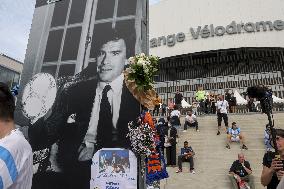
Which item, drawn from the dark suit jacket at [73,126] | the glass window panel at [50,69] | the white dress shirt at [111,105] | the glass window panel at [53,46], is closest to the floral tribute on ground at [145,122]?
the dark suit jacket at [73,126]

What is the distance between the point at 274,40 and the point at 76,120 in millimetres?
21442

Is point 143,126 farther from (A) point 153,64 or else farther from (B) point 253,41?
(B) point 253,41

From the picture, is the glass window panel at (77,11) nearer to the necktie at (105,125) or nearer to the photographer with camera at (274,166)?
the necktie at (105,125)

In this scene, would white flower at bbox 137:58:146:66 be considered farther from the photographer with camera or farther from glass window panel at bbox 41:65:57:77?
the photographer with camera

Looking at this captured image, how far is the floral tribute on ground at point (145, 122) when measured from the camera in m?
5.91

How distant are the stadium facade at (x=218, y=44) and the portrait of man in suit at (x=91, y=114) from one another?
60.4 ft

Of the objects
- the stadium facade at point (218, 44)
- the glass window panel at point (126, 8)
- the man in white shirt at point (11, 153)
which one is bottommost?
the man in white shirt at point (11, 153)

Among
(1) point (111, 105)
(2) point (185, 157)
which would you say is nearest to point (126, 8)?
(1) point (111, 105)

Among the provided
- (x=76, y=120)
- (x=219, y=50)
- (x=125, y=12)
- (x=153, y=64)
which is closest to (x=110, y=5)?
(x=125, y=12)

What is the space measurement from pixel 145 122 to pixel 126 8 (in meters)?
2.30

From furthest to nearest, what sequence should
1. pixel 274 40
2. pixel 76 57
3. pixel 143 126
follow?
pixel 274 40 → pixel 76 57 → pixel 143 126

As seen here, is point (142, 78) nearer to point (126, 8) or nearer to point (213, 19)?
point (126, 8)

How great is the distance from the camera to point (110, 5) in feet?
23.0

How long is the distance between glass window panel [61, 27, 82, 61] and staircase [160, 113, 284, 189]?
540 centimetres
